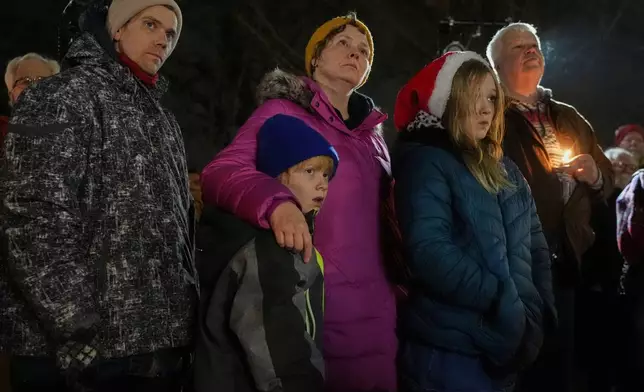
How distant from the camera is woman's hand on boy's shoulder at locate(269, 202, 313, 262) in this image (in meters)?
1.58

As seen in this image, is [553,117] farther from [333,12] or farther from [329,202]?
[333,12]

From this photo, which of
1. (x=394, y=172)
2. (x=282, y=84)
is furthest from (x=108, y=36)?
(x=394, y=172)

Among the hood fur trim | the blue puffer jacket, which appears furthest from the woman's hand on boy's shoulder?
the hood fur trim

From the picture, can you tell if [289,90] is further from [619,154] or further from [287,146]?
[619,154]

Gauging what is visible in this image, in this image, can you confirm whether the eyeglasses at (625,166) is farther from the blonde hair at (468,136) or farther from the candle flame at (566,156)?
the blonde hair at (468,136)

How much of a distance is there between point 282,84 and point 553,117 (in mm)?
1394

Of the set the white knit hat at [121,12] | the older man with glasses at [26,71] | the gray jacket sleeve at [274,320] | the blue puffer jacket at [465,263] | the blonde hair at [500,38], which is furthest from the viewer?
the older man with glasses at [26,71]

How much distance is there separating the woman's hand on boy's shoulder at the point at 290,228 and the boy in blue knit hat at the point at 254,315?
0.03 metres

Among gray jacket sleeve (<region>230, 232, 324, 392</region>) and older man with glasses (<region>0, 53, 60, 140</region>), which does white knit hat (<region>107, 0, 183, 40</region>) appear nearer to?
gray jacket sleeve (<region>230, 232, 324, 392</region>)

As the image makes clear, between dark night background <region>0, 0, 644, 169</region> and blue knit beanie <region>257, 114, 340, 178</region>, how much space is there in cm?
395

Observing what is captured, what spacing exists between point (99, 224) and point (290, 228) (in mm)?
469

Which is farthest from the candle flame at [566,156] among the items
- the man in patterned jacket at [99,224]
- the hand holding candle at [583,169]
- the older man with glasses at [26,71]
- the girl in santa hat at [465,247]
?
the older man with glasses at [26,71]

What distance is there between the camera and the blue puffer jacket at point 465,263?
6.09 ft

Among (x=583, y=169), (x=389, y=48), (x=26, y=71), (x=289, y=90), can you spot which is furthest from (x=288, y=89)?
(x=389, y=48)
